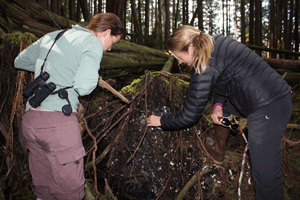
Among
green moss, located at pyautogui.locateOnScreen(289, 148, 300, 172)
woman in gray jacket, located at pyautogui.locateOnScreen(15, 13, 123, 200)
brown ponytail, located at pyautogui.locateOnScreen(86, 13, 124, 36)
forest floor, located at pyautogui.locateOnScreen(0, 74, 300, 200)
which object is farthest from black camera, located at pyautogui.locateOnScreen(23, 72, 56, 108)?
green moss, located at pyautogui.locateOnScreen(289, 148, 300, 172)

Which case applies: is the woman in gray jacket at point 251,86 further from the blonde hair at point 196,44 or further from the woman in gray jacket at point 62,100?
the woman in gray jacket at point 62,100

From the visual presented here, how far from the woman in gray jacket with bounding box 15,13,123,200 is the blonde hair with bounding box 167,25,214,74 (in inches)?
28.5

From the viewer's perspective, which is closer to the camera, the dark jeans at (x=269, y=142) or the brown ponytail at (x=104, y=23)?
the dark jeans at (x=269, y=142)

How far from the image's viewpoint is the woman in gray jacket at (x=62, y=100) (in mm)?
1590

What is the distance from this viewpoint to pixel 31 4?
3191 mm

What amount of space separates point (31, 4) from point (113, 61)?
5.84 ft

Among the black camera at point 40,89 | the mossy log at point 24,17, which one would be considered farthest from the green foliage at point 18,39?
the black camera at point 40,89

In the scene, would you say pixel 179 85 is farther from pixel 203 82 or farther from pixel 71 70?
pixel 71 70

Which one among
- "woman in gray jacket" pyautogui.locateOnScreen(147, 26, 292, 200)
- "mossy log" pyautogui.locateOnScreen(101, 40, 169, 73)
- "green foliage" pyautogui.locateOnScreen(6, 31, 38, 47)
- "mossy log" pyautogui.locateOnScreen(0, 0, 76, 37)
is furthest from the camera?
"mossy log" pyautogui.locateOnScreen(101, 40, 169, 73)

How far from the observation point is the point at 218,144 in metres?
2.99

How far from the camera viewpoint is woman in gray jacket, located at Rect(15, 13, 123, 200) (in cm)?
159

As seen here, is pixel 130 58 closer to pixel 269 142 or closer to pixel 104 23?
pixel 104 23

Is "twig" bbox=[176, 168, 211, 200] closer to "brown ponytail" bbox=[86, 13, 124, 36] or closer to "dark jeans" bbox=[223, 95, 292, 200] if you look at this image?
"dark jeans" bbox=[223, 95, 292, 200]

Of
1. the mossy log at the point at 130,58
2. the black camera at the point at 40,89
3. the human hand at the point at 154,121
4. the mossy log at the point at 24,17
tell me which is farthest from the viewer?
the mossy log at the point at 130,58
